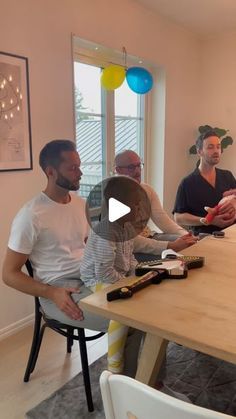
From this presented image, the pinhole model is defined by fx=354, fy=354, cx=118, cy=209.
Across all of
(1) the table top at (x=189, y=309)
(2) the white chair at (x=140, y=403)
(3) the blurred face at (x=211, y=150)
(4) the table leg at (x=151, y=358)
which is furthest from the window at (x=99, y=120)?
(2) the white chair at (x=140, y=403)

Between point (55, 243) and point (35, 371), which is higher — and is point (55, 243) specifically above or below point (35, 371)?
above

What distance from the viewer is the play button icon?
1.12 metres

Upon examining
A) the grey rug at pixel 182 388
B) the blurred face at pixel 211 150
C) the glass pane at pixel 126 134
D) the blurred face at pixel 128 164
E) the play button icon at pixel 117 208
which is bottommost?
the grey rug at pixel 182 388

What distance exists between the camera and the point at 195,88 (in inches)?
161

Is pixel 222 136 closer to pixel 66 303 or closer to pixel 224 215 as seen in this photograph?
pixel 224 215

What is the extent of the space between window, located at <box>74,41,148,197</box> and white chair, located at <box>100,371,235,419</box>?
6.99 ft

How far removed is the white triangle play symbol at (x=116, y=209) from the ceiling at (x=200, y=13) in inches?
103

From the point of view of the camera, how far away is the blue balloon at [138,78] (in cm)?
281

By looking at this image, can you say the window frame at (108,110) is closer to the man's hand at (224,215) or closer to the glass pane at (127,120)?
the glass pane at (127,120)

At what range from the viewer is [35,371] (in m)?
1.92

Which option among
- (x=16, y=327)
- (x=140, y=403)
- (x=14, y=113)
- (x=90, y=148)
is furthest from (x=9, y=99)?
(x=140, y=403)

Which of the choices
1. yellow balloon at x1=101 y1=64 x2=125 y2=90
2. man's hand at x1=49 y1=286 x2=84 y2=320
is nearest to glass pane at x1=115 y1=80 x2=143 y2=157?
yellow balloon at x1=101 y1=64 x2=125 y2=90

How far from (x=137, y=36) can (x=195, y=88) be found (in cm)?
120

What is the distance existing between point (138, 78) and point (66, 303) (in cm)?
202
